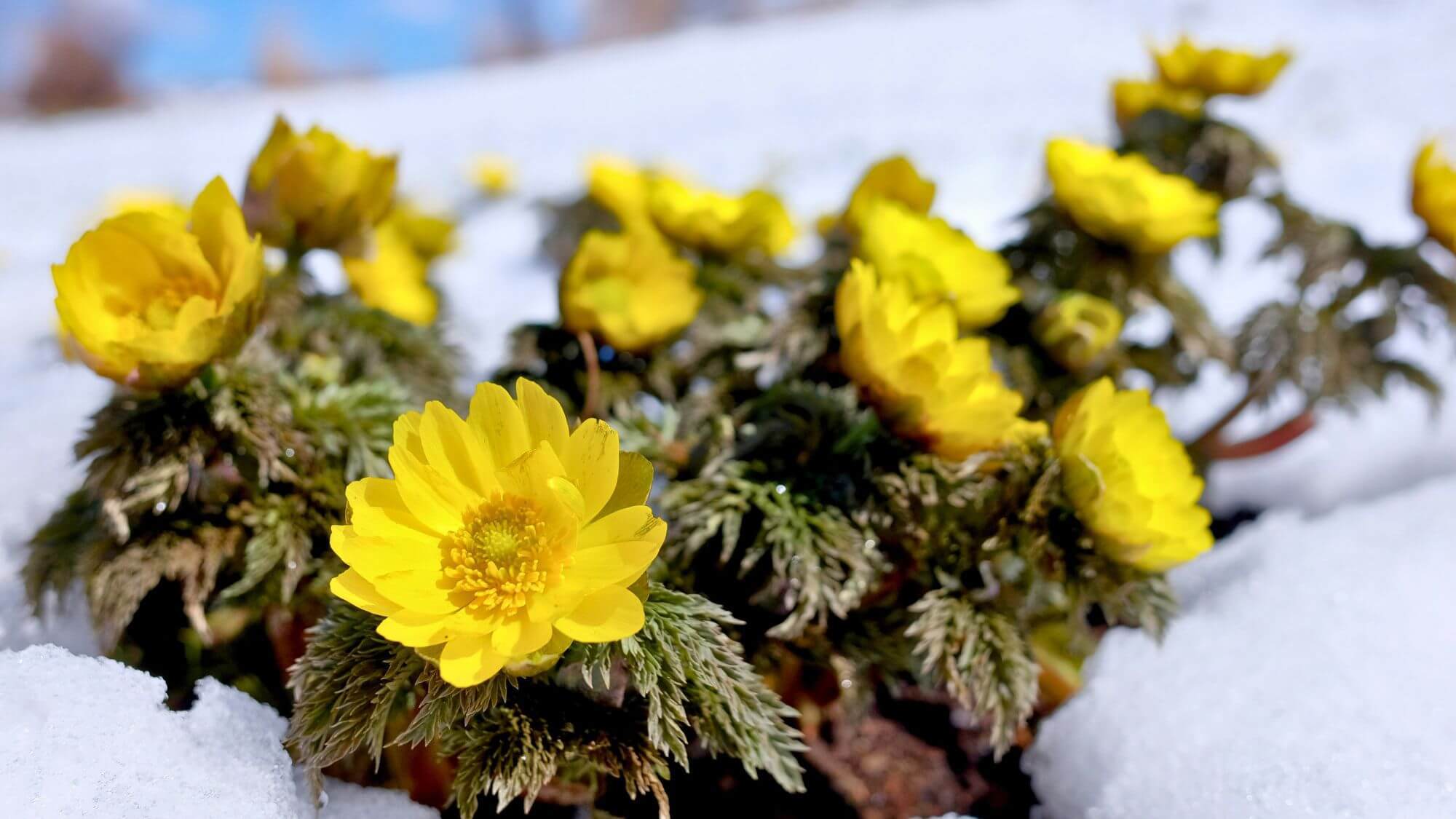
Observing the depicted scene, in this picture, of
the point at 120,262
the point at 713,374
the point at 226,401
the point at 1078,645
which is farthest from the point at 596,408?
the point at 1078,645

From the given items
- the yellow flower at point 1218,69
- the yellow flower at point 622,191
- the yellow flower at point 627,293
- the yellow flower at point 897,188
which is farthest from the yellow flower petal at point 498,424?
the yellow flower at point 1218,69

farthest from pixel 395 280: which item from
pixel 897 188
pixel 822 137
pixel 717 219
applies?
pixel 822 137

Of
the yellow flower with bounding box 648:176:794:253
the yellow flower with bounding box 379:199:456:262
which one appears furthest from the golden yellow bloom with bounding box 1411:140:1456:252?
the yellow flower with bounding box 379:199:456:262

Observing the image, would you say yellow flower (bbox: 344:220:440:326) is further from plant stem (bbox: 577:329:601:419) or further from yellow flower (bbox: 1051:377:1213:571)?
yellow flower (bbox: 1051:377:1213:571)

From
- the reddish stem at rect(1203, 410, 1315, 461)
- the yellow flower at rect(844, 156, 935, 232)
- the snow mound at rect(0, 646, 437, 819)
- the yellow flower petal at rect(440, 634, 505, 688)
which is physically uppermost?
the yellow flower at rect(844, 156, 935, 232)

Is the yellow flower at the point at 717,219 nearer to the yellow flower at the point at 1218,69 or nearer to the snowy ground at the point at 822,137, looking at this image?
the snowy ground at the point at 822,137

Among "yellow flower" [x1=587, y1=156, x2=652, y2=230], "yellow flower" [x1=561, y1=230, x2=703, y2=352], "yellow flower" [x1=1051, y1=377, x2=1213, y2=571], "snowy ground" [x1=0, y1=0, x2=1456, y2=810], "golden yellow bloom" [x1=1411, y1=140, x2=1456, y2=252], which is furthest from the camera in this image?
"snowy ground" [x1=0, y1=0, x2=1456, y2=810]

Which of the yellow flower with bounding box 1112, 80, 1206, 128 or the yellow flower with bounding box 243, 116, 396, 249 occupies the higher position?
the yellow flower with bounding box 1112, 80, 1206, 128
